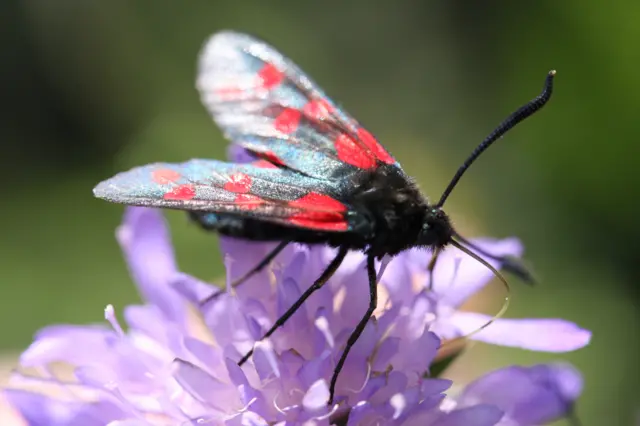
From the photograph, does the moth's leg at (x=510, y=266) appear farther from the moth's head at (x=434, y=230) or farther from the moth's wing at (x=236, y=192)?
the moth's wing at (x=236, y=192)

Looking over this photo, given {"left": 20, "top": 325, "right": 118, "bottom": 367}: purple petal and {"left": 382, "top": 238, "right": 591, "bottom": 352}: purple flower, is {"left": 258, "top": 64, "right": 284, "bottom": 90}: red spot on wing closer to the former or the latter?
{"left": 382, "top": 238, "right": 591, "bottom": 352}: purple flower

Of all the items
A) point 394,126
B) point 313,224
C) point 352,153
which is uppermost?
point 394,126

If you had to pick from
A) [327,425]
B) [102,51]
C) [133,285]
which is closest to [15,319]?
[133,285]

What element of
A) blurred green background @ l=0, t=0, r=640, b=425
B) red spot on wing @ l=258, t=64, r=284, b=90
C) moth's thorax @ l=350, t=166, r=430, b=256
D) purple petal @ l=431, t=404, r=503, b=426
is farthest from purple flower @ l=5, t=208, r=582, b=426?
blurred green background @ l=0, t=0, r=640, b=425

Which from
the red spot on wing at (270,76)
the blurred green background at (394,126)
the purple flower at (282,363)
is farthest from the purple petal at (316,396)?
the blurred green background at (394,126)

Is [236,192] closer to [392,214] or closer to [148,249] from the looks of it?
[392,214]

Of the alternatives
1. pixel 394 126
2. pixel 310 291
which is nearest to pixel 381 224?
pixel 310 291
